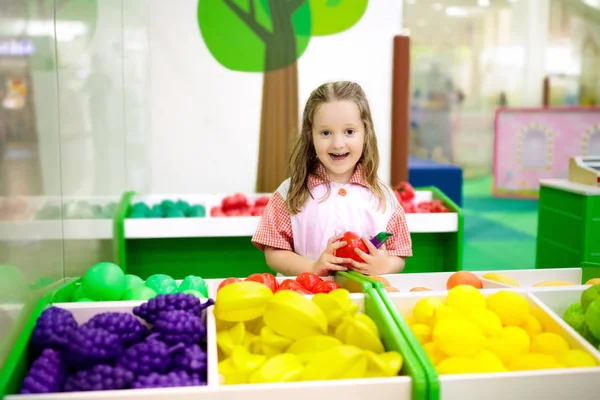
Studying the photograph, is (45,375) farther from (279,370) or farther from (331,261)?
(331,261)

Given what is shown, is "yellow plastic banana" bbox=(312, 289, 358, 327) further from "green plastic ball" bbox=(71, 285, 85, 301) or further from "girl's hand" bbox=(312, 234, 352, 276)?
"green plastic ball" bbox=(71, 285, 85, 301)

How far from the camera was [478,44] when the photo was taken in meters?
10.7

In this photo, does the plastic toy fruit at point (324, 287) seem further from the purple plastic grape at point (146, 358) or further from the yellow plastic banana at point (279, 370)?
the purple plastic grape at point (146, 358)

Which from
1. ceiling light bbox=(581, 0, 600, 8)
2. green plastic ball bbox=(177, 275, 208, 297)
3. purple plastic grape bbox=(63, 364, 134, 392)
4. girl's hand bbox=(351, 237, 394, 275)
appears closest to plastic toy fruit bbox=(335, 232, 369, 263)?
girl's hand bbox=(351, 237, 394, 275)

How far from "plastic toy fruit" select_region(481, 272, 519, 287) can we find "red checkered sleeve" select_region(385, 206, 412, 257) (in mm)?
438

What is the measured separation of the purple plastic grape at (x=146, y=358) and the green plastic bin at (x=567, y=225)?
3166mm

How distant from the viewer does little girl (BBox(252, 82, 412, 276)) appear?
2332 millimetres

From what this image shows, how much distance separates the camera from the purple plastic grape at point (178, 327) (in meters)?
1.40

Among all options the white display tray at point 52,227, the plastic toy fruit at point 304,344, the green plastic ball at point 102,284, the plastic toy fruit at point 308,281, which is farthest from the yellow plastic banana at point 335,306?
the white display tray at point 52,227

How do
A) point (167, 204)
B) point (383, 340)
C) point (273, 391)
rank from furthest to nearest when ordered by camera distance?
1. point (167, 204)
2. point (383, 340)
3. point (273, 391)

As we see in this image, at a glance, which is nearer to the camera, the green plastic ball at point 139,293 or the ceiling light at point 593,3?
the green plastic ball at point 139,293

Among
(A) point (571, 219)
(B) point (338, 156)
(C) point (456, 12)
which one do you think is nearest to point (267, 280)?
(B) point (338, 156)

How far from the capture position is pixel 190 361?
1.34 meters

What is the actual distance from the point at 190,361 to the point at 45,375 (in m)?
0.28
